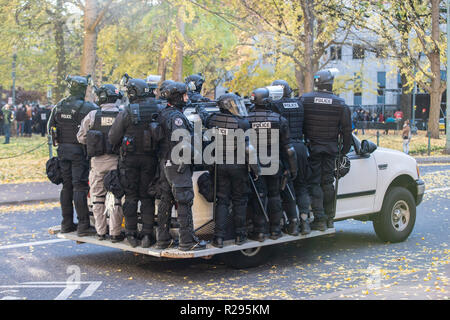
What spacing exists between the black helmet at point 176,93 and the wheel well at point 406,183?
356 centimetres

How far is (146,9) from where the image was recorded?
2466cm

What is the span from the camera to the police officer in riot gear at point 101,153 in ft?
25.7

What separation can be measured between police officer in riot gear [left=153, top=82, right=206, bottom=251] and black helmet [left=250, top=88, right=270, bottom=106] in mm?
828

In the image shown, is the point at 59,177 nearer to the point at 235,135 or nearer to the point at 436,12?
the point at 235,135

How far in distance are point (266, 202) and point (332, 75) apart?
1.88 meters

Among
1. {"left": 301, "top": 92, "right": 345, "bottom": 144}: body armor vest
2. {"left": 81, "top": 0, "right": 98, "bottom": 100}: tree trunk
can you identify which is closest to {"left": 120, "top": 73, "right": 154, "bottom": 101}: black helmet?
{"left": 301, "top": 92, "right": 345, "bottom": 144}: body armor vest

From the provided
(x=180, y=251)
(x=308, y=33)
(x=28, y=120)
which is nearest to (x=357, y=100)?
(x=28, y=120)

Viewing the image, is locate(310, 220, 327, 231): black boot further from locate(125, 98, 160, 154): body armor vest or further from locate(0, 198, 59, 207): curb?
locate(0, 198, 59, 207): curb

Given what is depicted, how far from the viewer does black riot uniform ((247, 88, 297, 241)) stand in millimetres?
7809

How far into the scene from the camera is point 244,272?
7.80m

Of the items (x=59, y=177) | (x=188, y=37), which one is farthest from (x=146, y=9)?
(x=59, y=177)

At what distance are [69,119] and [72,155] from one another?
1.49 feet
